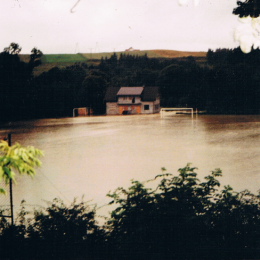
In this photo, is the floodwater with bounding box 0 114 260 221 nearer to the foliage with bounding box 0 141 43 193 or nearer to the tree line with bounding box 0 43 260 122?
the tree line with bounding box 0 43 260 122

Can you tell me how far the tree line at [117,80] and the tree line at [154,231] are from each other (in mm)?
1848

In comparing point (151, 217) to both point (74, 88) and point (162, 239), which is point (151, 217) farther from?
point (74, 88)

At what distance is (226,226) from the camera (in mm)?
2572

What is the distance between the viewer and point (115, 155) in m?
7.93

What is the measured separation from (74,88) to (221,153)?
16.5ft

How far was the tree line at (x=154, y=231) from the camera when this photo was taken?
251 cm

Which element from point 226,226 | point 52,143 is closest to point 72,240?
point 226,226

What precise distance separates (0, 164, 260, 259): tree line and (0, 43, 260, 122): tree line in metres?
1.85

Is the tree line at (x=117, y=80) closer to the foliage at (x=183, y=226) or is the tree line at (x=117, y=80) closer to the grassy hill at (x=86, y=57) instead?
the grassy hill at (x=86, y=57)

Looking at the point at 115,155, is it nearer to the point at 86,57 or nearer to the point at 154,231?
the point at 86,57

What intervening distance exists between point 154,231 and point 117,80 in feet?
9.24

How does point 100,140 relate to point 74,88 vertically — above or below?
below

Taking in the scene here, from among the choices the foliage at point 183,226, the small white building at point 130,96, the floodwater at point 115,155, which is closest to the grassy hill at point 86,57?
the small white building at point 130,96

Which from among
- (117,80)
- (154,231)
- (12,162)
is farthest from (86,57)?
(12,162)
